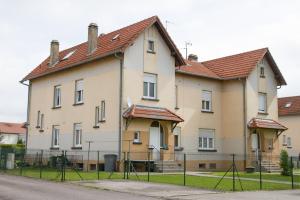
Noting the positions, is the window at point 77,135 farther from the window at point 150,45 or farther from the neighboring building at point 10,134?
the neighboring building at point 10,134

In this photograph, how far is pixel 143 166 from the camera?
30062 mm

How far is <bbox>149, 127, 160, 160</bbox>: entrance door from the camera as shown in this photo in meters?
30.6

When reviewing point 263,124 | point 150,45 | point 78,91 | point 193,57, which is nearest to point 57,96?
point 78,91

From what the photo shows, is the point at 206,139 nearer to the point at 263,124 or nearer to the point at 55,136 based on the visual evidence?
the point at 263,124

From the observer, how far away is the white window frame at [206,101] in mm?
36531

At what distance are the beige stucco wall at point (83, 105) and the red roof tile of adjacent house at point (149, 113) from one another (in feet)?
3.46

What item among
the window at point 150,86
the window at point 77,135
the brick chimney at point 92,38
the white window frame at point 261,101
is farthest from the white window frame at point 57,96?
the white window frame at point 261,101

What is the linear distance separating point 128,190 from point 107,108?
501 inches

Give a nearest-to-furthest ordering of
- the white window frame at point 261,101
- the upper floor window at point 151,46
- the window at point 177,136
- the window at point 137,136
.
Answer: the window at point 137,136 → the upper floor window at point 151,46 → the window at point 177,136 → the white window frame at point 261,101

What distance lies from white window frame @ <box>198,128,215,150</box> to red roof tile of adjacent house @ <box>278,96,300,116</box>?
1765 centimetres

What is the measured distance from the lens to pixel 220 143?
3706 cm

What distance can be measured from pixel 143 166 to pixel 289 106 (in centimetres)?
2776

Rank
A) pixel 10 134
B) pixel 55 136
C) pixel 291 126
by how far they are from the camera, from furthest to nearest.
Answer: pixel 10 134 < pixel 291 126 < pixel 55 136

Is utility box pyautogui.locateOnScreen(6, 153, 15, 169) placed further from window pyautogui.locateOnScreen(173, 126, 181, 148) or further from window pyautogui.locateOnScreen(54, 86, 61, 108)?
window pyautogui.locateOnScreen(173, 126, 181, 148)
